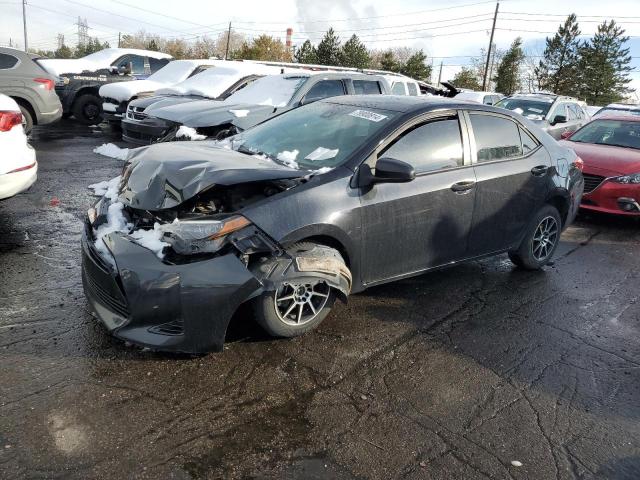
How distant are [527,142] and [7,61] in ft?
31.6

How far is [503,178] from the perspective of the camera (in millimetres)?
4660

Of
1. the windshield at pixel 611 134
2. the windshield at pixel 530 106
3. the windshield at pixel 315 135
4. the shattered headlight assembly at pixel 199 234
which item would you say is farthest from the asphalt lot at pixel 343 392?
the windshield at pixel 530 106

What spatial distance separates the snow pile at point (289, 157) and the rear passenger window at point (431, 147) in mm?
671

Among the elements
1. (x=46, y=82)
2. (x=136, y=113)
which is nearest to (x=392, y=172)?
(x=136, y=113)

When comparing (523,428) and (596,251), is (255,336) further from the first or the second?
(596,251)

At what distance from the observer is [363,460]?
2.57 m

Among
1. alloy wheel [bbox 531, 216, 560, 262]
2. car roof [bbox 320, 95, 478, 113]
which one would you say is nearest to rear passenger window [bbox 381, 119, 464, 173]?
car roof [bbox 320, 95, 478, 113]

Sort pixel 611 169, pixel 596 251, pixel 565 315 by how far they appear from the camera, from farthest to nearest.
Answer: pixel 611 169 < pixel 596 251 < pixel 565 315

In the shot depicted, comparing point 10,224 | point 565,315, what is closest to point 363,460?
point 565,315

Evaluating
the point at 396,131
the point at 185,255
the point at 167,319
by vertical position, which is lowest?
the point at 167,319

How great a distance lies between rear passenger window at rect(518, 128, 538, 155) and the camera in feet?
16.5

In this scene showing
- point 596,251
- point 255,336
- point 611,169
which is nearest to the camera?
point 255,336

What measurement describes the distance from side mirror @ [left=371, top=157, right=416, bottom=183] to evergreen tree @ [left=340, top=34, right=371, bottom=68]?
4604cm

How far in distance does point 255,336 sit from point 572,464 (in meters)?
2.05
